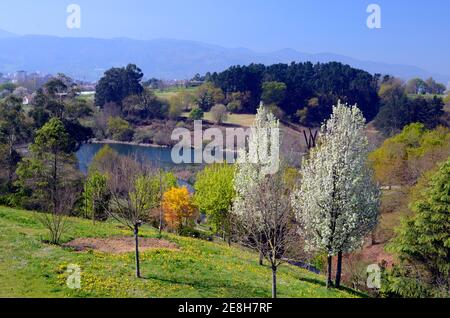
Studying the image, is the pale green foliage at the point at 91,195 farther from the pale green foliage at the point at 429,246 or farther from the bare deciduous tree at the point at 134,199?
the pale green foliage at the point at 429,246

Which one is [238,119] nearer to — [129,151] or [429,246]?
[129,151]

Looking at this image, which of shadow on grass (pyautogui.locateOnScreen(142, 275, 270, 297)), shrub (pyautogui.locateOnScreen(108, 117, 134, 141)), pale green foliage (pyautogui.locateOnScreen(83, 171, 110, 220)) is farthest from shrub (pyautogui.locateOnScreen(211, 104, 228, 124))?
shadow on grass (pyautogui.locateOnScreen(142, 275, 270, 297))

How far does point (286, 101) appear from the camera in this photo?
126938 mm

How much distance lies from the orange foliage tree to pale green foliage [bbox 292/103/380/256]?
19.2 m

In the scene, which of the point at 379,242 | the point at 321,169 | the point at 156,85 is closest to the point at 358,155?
the point at 321,169

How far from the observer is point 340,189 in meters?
20.2

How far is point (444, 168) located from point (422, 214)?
2654 millimetres

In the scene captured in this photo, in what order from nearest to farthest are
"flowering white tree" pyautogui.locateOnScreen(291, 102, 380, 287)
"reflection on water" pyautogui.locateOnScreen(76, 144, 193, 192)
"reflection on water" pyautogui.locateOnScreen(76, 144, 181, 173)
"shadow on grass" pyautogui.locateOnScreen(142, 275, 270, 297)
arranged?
"shadow on grass" pyautogui.locateOnScreen(142, 275, 270, 297) → "flowering white tree" pyautogui.locateOnScreen(291, 102, 380, 287) → "reflection on water" pyautogui.locateOnScreen(76, 144, 193, 192) → "reflection on water" pyautogui.locateOnScreen(76, 144, 181, 173)

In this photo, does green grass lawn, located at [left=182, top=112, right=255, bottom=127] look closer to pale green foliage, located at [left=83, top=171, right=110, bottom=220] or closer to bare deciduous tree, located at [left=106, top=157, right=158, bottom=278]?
pale green foliage, located at [left=83, top=171, right=110, bottom=220]

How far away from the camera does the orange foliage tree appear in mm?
38969

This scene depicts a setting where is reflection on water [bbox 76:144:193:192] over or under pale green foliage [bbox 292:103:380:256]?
under

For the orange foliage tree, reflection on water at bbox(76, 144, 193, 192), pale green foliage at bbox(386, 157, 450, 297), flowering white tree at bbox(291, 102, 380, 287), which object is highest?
flowering white tree at bbox(291, 102, 380, 287)

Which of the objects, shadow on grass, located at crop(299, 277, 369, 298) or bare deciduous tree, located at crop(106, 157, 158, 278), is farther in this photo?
shadow on grass, located at crop(299, 277, 369, 298)

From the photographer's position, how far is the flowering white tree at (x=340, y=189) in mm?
20062
